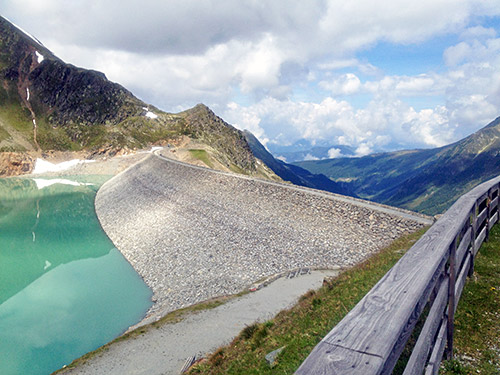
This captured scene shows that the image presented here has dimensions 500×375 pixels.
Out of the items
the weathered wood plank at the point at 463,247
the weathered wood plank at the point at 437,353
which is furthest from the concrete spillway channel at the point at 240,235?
the weathered wood plank at the point at 437,353

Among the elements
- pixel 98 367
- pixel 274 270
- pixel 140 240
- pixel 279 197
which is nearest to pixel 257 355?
pixel 98 367

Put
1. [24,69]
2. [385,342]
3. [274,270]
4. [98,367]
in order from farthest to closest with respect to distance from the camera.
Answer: [24,69] → [274,270] → [98,367] → [385,342]

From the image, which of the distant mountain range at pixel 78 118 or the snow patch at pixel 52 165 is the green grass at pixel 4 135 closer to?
the distant mountain range at pixel 78 118

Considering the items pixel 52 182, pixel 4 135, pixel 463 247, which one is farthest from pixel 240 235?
pixel 4 135

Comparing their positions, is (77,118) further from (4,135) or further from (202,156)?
(202,156)

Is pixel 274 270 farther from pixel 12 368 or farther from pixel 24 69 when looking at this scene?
pixel 24 69

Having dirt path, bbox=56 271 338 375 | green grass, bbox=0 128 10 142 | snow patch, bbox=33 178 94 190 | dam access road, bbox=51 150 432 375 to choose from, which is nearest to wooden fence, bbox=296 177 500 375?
dirt path, bbox=56 271 338 375

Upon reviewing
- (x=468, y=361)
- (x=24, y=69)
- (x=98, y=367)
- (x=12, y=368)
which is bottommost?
(x=12, y=368)
